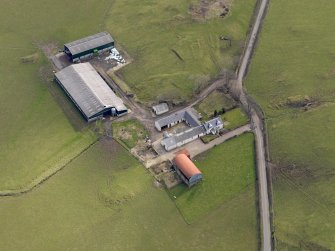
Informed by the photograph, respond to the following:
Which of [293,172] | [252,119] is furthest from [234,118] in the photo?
[293,172]

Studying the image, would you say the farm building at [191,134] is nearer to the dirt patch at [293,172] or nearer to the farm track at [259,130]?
the farm track at [259,130]

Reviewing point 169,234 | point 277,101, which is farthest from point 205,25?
point 169,234

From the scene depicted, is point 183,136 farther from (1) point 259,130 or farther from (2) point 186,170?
(1) point 259,130

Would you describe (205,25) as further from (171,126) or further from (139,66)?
(171,126)

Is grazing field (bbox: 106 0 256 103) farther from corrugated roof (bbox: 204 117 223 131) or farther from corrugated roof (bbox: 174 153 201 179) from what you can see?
corrugated roof (bbox: 174 153 201 179)

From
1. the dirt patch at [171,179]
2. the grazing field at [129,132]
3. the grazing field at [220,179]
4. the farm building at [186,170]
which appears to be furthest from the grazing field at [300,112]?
the grazing field at [129,132]

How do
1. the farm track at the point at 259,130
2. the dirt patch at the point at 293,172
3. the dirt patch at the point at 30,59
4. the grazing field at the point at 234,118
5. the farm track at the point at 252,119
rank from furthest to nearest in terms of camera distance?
the dirt patch at the point at 30,59, the grazing field at the point at 234,118, the dirt patch at the point at 293,172, the farm track at the point at 252,119, the farm track at the point at 259,130
